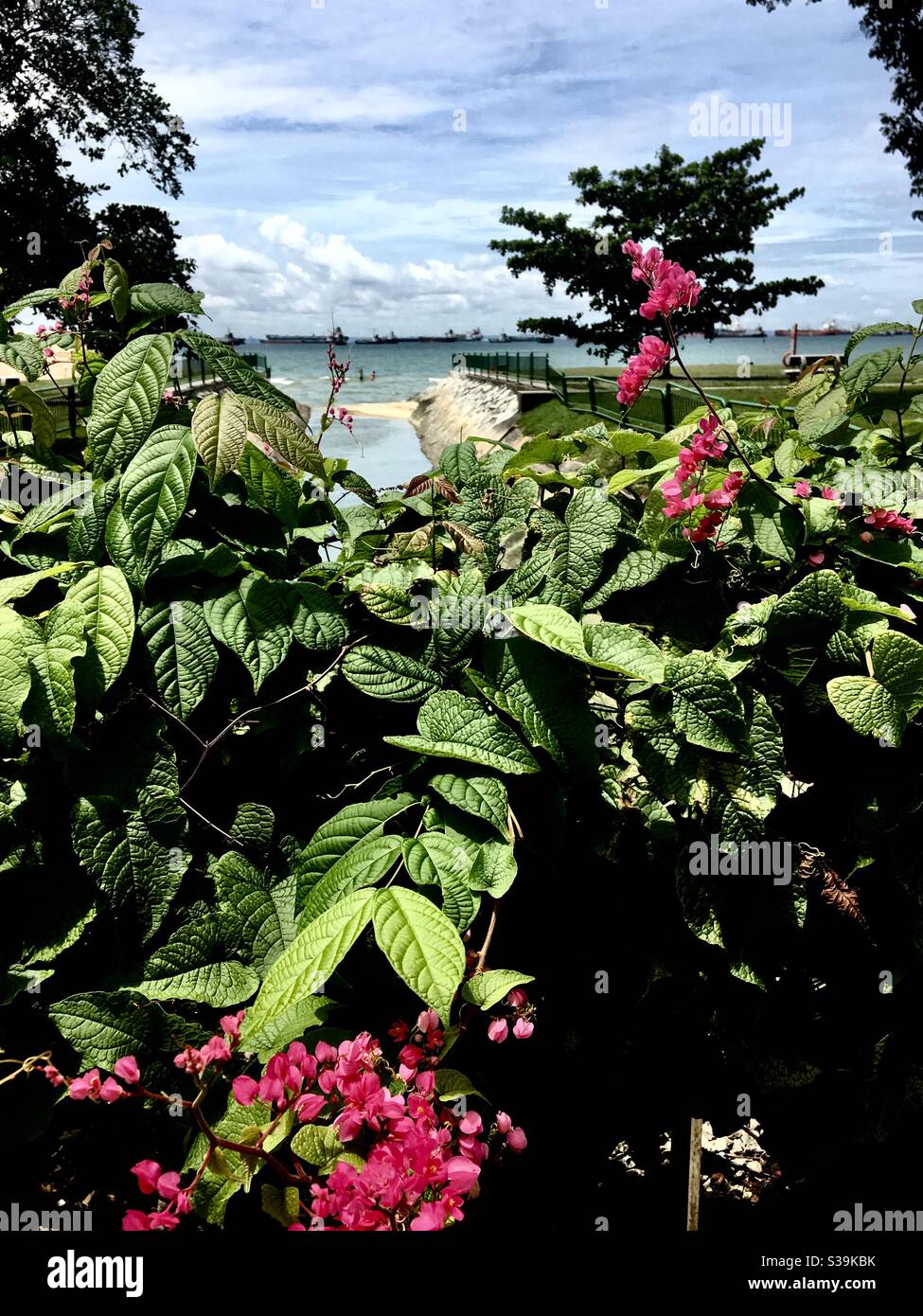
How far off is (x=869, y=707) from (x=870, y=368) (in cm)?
87

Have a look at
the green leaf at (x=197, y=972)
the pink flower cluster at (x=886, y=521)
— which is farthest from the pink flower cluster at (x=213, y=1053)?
the pink flower cluster at (x=886, y=521)

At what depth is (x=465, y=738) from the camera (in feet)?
4.52

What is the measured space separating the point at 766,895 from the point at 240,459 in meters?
1.05

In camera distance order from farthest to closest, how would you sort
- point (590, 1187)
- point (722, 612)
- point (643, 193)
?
point (643, 193), point (590, 1187), point (722, 612)

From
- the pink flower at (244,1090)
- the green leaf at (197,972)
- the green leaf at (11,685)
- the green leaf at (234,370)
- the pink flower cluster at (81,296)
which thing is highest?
the pink flower cluster at (81,296)

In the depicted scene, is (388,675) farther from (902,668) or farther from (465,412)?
(465,412)

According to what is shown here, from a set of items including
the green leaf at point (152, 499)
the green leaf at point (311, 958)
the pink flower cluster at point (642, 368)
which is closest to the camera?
the green leaf at point (311, 958)

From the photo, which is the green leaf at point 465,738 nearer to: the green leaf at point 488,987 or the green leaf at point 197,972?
the green leaf at point 488,987

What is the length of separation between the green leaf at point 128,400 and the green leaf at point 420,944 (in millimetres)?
782

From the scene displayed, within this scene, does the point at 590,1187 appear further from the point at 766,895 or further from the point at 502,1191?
the point at 766,895

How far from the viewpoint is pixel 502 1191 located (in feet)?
5.87

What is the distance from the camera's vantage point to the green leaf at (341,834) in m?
1.36

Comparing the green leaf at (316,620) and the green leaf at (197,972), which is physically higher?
the green leaf at (316,620)
